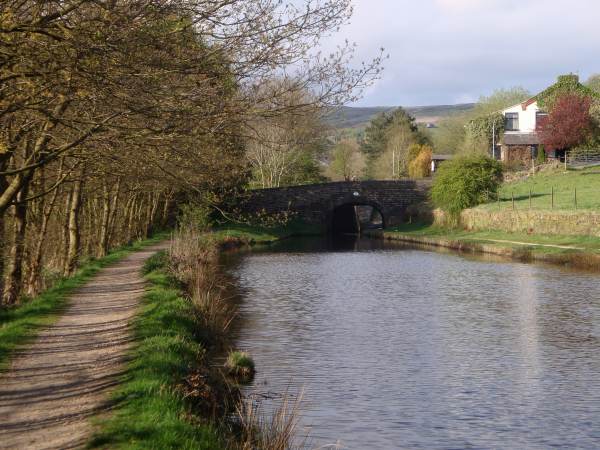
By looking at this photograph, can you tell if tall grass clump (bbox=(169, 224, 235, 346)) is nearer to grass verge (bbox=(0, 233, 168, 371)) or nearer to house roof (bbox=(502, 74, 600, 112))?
grass verge (bbox=(0, 233, 168, 371))

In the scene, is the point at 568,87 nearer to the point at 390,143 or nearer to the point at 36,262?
the point at 390,143

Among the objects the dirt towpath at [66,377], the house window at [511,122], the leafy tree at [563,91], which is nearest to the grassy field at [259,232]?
the leafy tree at [563,91]

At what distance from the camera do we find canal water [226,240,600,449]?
1410cm

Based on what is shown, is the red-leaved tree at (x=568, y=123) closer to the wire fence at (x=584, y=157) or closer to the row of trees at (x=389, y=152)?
the wire fence at (x=584, y=157)

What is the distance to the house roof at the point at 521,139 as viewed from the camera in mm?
88812

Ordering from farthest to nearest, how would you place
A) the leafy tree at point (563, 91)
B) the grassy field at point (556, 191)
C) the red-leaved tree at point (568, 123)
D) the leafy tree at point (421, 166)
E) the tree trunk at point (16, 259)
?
the leafy tree at point (421, 166), the leafy tree at point (563, 91), the red-leaved tree at point (568, 123), the grassy field at point (556, 191), the tree trunk at point (16, 259)

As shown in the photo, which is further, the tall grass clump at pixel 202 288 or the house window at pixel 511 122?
the house window at pixel 511 122

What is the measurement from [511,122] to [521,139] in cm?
608

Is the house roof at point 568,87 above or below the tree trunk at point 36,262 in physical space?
above

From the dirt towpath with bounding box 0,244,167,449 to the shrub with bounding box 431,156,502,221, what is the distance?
4470 centimetres

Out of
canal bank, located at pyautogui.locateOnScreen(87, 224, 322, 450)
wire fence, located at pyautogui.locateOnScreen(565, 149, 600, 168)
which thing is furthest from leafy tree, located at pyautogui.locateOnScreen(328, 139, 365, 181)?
canal bank, located at pyautogui.locateOnScreen(87, 224, 322, 450)

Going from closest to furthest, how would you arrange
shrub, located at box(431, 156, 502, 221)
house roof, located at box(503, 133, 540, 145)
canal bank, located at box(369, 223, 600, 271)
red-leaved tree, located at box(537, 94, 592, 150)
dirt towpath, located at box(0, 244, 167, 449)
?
dirt towpath, located at box(0, 244, 167, 449) → canal bank, located at box(369, 223, 600, 271) → shrub, located at box(431, 156, 502, 221) → red-leaved tree, located at box(537, 94, 592, 150) → house roof, located at box(503, 133, 540, 145)

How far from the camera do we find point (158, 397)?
37.3 ft

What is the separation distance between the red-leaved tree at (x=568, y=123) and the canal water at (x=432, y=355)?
45741 mm
